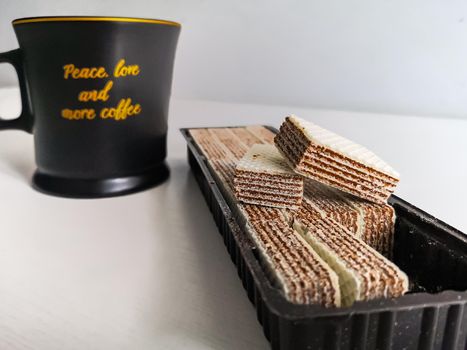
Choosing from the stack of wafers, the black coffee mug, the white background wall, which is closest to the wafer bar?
the stack of wafers

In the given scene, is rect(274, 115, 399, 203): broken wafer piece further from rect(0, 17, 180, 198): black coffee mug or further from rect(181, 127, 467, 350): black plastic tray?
rect(0, 17, 180, 198): black coffee mug

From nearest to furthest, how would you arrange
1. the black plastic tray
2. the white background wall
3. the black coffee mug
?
the black plastic tray < the black coffee mug < the white background wall

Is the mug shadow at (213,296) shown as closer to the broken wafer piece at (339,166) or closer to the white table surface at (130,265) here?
the white table surface at (130,265)

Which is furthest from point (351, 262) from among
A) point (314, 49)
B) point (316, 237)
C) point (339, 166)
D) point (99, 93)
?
point (314, 49)

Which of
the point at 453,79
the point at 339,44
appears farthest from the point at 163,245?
the point at 453,79

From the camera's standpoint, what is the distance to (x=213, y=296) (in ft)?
1.80

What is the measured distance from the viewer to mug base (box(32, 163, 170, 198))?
84 cm

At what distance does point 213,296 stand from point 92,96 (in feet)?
1.36

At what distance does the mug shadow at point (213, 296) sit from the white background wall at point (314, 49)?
38.2 inches

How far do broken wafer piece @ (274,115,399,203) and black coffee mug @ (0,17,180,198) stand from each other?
311 millimetres

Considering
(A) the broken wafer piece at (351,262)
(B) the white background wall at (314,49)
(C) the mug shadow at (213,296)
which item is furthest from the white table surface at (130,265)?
(B) the white background wall at (314,49)

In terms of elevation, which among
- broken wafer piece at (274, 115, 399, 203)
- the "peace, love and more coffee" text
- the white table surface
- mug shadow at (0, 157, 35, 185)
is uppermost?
the "peace, love and more coffee" text

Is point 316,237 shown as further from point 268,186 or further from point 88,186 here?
point 88,186

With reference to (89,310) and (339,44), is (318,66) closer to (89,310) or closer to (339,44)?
(339,44)
